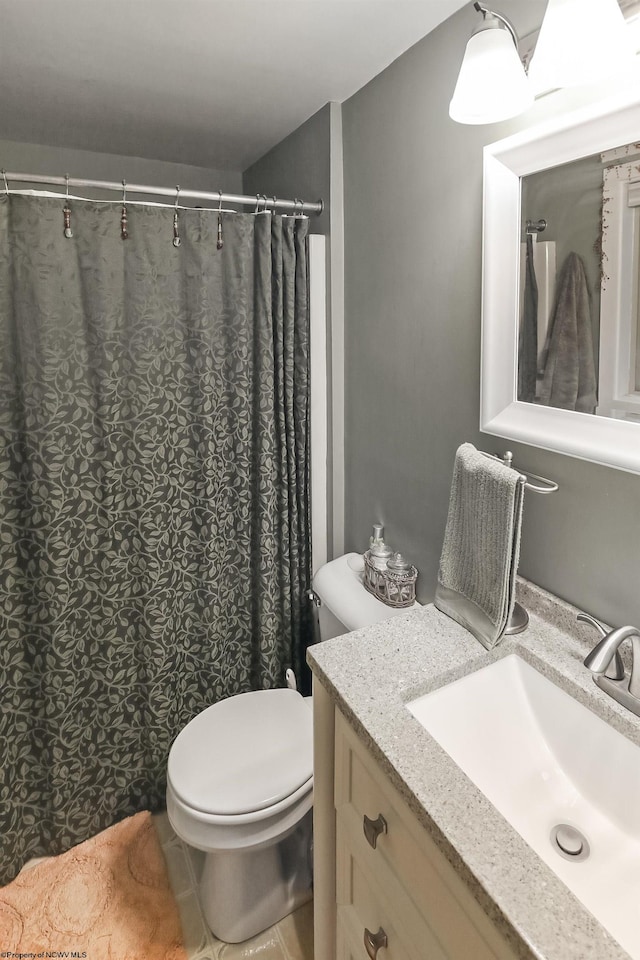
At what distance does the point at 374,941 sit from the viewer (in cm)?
98

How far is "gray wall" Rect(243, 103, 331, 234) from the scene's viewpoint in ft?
5.67

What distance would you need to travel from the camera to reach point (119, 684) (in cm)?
176

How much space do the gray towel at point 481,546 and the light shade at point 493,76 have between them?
0.65m

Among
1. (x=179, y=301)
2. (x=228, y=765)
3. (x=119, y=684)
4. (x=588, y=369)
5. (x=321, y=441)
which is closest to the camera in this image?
(x=588, y=369)

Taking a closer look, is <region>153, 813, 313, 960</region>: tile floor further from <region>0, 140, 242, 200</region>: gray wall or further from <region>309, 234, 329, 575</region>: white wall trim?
<region>0, 140, 242, 200</region>: gray wall

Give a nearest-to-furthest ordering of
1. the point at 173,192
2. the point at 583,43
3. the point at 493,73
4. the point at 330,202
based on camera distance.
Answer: the point at 583,43, the point at 493,73, the point at 173,192, the point at 330,202

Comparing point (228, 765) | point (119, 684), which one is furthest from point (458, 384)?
point (119, 684)

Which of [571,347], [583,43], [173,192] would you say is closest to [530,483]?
[571,347]

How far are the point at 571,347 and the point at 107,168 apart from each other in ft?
6.33

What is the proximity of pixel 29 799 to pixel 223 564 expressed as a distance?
90 cm

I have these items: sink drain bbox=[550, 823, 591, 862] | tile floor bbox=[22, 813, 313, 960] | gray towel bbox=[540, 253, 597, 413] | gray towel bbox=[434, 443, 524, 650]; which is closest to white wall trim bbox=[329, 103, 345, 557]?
gray towel bbox=[434, 443, 524, 650]

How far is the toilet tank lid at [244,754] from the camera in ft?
4.53

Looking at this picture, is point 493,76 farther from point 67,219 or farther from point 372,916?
point 372,916

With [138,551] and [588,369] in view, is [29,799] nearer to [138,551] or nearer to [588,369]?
[138,551]
